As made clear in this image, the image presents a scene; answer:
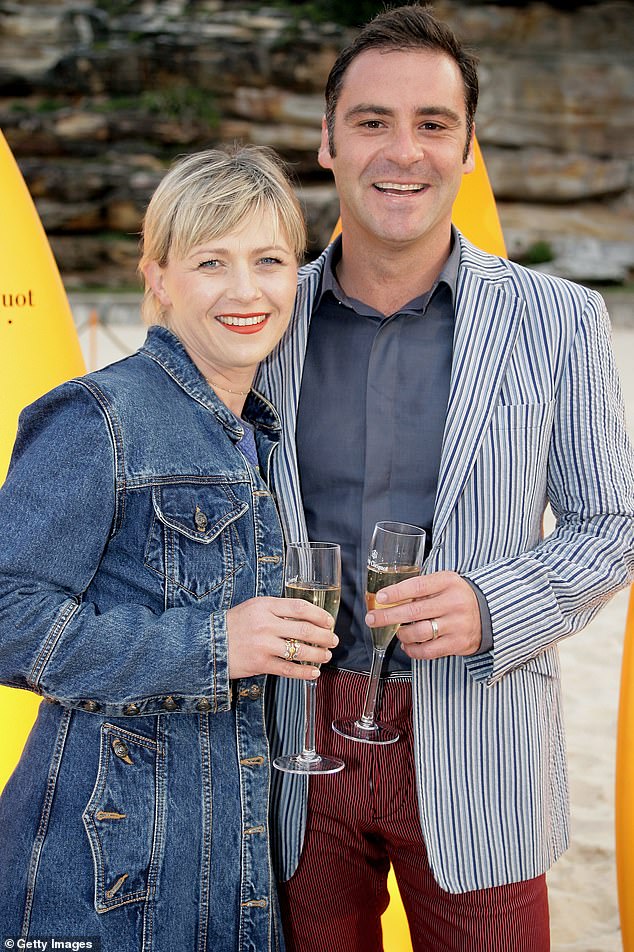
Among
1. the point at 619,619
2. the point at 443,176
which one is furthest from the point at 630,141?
the point at 443,176

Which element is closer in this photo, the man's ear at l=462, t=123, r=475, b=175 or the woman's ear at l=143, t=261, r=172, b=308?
the woman's ear at l=143, t=261, r=172, b=308

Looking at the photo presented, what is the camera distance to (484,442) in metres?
1.76

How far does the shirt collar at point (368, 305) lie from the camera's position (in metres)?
1.91

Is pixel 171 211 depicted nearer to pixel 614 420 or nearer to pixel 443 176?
pixel 443 176

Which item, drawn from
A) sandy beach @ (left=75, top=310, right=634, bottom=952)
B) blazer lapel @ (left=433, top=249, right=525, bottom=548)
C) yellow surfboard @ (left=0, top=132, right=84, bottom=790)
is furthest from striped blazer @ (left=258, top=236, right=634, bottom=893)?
sandy beach @ (left=75, top=310, right=634, bottom=952)

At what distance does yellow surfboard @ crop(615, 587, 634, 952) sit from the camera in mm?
2635

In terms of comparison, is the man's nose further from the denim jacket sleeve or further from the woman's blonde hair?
the denim jacket sleeve

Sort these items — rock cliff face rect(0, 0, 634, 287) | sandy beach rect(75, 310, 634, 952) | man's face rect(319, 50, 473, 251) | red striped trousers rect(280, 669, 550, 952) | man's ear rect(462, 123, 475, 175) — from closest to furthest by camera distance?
1. red striped trousers rect(280, 669, 550, 952)
2. man's face rect(319, 50, 473, 251)
3. man's ear rect(462, 123, 475, 175)
4. sandy beach rect(75, 310, 634, 952)
5. rock cliff face rect(0, 0, 634, 287)

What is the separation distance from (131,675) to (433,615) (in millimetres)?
459

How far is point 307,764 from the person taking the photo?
5.49 feet

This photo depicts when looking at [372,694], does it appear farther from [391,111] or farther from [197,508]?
[391,111]

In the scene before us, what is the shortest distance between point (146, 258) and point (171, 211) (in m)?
0.11

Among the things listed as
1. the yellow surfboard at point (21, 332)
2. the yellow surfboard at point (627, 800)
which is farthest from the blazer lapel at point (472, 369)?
the yellow surfboard at point (21, 332)

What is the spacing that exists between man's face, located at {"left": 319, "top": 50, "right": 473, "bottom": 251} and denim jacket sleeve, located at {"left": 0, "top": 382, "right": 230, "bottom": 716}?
2.31ft
